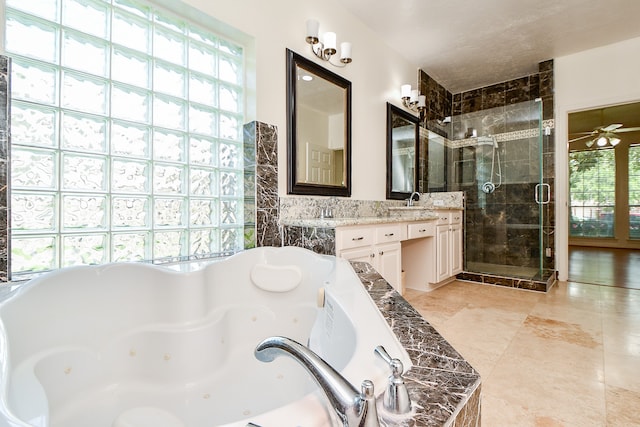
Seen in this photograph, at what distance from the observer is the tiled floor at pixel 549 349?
1380mm

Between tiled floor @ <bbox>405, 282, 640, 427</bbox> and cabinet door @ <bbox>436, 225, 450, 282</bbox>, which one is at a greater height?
cabinet door @ <bbox>436, 225, 450, 282</bbox>

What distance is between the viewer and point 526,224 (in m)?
3.89

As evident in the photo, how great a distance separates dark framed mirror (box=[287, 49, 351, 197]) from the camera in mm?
2395

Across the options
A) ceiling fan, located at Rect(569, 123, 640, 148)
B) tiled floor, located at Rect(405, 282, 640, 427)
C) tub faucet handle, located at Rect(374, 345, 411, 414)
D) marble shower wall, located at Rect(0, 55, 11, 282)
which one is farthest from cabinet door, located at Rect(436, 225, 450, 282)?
ceiling fan, located at Rect(569, 123, 640, 148)

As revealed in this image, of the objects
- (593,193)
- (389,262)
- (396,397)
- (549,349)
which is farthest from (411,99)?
(593,193)

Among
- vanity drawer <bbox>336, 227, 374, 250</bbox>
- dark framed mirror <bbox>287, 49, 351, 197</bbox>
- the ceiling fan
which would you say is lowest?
vanity drawer <bbox>336, 227, 374, 250</bbox>

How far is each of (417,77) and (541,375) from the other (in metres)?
3.59

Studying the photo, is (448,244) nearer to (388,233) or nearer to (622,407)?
(388,233)

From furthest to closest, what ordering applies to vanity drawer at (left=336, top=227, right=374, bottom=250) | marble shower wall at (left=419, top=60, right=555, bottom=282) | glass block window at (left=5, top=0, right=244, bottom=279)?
marble shower wall at (left=419, top=60, right=555, bottom=282) → vanity drawer at (left=336, top=227, right=374, bottom=250) → glass block window at (left=5, top=0, right=244, bottom=279)

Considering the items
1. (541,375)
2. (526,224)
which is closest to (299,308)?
(541,375)

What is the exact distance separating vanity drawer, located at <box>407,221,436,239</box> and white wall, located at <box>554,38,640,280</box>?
73.6 inches

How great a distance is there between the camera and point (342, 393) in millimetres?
497

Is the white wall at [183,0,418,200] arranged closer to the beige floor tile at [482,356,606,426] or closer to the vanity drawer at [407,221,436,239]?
the vanity drawer at [407,221,436,239]

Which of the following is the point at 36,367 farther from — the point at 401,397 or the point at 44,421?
the point at 401,397
